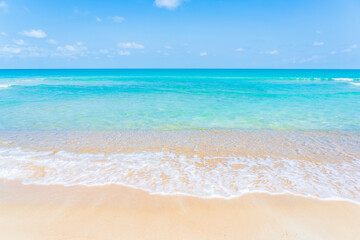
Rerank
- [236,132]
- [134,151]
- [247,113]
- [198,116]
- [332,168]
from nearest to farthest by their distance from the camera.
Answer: [332,168] < [134,151] < [236,132] < [198,116] < [247,113]

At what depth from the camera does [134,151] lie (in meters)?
6.17

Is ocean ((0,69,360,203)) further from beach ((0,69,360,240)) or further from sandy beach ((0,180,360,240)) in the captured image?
sandy beach ((0,180,360,240))

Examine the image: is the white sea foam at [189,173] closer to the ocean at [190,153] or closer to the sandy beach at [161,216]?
the ocean at [190,153]

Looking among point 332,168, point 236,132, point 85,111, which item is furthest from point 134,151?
point 85,111

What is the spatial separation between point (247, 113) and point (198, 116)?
2.86 meters

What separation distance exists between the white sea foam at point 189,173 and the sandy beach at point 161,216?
29 cm

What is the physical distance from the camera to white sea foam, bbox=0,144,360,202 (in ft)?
13.8

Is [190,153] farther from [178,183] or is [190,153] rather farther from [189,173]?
[178,183]

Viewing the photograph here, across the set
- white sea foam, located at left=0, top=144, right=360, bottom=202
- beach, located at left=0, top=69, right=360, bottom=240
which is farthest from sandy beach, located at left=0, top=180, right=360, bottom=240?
white sea foam, located at left=0, top=144, right=360, bottom=202

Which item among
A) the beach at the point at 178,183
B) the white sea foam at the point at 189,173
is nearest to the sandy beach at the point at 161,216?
the beach at the point at 178,183

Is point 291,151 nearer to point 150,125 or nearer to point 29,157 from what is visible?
point 150,125

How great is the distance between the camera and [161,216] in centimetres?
343

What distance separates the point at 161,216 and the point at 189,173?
1.53m

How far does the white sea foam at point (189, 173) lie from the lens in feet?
13.8
